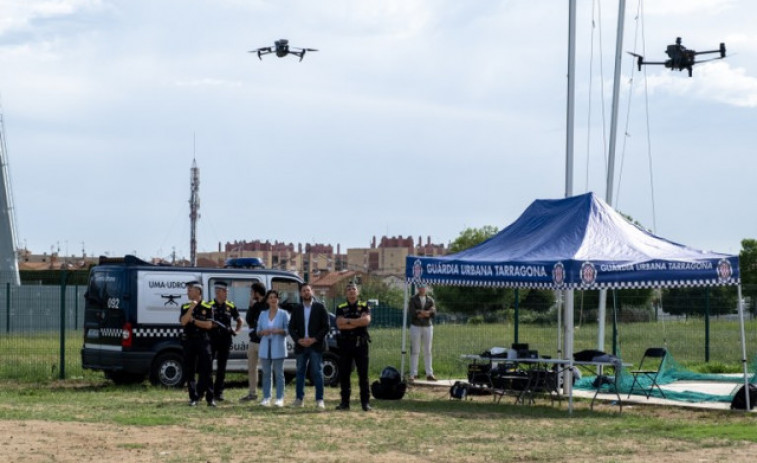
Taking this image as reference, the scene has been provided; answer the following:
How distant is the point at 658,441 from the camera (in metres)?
14.1

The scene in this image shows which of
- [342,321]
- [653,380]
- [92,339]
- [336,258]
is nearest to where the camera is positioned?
[342,321]

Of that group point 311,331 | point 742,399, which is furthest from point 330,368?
point 742,399

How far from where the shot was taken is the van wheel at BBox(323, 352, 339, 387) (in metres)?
21.9

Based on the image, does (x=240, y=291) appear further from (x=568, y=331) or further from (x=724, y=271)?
(x=724, y=271)

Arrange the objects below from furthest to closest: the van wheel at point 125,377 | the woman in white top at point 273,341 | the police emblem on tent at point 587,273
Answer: the van wheel at point 125,377 < the woman in white top at point 273,341 < the police emblem on tent at point 587,273

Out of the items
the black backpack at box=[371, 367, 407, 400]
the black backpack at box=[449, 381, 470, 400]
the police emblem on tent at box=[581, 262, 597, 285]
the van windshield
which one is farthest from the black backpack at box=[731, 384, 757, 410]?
the van windshield

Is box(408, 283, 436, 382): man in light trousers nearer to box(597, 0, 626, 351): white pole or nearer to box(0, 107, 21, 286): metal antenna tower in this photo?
box(597, 0, 626, 351): white pole

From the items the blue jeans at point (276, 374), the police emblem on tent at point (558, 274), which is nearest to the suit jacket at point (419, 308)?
the blue jeans at point (276, 374)

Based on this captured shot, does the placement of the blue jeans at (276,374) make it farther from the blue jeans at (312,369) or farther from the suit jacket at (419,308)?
the suit jacket at (419,308)

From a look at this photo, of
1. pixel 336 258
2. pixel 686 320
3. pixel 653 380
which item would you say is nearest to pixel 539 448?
pixel 653 380

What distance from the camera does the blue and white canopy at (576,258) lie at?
17172 mm

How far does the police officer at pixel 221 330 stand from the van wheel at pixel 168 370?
83.8 inches

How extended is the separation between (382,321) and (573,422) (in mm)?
11312

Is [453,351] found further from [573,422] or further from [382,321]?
[573,422]
